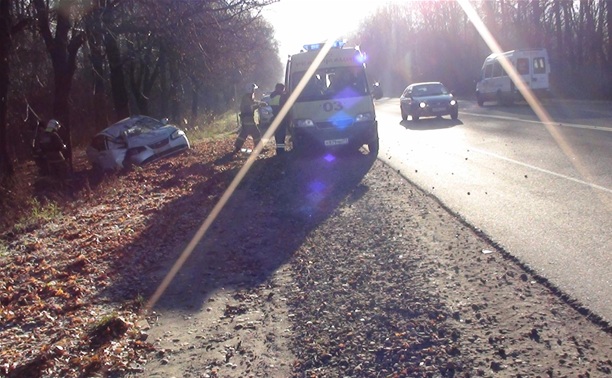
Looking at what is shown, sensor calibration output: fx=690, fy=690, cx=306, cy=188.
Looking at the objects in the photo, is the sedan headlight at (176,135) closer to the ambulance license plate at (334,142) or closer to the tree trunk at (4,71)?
the tree trunk at (4,71)

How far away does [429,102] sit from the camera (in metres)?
28.7

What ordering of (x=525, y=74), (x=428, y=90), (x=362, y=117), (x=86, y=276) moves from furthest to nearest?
A: 1. (x=525, y=74)
2. (x=428, y=90)
3. (x=362, y=117)
4. (x=86, y=276)

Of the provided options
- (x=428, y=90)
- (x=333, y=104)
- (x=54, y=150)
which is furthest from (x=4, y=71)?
(x=428, y=90)

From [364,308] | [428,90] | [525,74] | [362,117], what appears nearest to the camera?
[364,308]

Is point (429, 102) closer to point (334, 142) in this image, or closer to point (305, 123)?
point (334, 142)

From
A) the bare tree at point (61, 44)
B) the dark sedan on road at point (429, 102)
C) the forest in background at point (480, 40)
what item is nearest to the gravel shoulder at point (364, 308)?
the bare tree at point (61, 44)

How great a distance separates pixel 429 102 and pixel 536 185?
58.2ft

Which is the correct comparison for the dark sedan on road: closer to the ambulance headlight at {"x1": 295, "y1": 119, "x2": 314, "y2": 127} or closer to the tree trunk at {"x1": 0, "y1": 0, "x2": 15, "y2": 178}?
the ambulance headlight at {"x1": 295, "y1": 119, "x2": 314, "y2": 127}

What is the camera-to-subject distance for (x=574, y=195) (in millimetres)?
10188

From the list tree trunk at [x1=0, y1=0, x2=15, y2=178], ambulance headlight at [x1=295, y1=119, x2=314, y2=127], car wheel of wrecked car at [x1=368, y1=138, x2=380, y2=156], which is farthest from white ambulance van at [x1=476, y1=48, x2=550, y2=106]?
tree trunk at [x1=0, y1=0, x2=15, y2=178]

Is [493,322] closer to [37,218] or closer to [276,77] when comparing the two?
[37,218]

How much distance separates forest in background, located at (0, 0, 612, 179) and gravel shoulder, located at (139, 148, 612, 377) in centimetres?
760

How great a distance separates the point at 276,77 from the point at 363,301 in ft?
296

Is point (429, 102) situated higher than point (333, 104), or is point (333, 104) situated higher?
point (333, 104)
